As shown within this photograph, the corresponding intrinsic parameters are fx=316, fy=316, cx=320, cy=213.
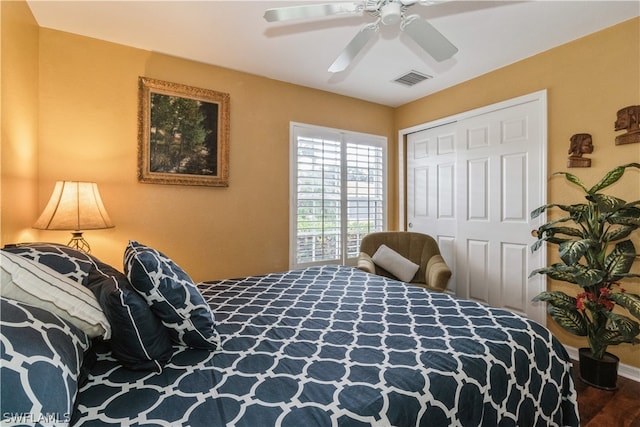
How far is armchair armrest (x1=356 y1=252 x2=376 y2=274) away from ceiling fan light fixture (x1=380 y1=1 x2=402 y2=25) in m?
2.19

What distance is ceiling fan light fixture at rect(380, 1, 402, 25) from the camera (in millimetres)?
1558

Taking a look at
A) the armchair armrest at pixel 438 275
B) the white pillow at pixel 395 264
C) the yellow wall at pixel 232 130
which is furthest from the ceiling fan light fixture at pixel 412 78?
the armchair armrest at pixel 438 275

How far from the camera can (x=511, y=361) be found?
1289mm

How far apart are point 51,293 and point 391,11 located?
6.02 ft

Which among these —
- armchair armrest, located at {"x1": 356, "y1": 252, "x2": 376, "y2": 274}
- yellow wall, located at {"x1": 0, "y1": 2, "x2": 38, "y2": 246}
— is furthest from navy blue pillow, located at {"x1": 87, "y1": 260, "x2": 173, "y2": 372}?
armchair armrest, located at {"x1": 356, "y1": 252, "x2": 376, "y2": 274}

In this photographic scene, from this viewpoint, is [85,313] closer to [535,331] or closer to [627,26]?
[535,331]

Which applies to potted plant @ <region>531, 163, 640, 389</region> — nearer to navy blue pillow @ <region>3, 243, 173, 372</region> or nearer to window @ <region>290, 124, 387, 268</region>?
window @ <region>290, 124, 387, 268</region>

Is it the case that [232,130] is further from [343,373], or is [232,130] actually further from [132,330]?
[343,373]

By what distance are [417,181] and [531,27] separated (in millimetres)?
1993

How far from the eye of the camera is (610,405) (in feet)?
6.55

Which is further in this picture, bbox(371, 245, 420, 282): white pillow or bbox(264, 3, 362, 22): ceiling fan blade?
bbox(371, 245, 420, 282): white pillow

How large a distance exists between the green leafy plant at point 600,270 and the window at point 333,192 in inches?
81.8

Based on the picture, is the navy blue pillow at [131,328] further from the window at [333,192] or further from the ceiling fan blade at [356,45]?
the window at [333,192]

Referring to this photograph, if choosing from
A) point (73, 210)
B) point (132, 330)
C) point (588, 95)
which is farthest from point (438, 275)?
point (73, 210)
